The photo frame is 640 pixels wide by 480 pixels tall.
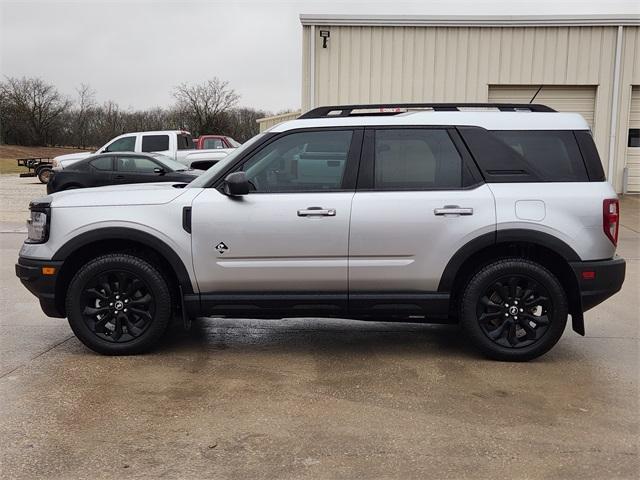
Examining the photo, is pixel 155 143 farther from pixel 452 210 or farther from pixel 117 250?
pixel 452 210

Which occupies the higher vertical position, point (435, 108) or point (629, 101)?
point (629, 101)

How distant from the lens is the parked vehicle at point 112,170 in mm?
14461

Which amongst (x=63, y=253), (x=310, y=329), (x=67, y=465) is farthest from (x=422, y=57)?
(x=67, y=465)

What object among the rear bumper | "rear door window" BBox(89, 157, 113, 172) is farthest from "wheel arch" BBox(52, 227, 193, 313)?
"rear door window" BBox(89, 157, 113, 172)

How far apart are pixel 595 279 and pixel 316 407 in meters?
2.28

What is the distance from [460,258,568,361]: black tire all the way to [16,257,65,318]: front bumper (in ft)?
10.1

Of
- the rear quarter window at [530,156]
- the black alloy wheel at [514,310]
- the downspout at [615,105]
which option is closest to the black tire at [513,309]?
the black alloy wheel at [514,310]

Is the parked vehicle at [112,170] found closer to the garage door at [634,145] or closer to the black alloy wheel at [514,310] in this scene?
the black alloy wheel at [514,310]

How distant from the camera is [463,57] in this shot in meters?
16.0

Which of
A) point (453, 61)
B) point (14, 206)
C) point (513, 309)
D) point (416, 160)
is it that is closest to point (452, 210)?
point (416, 160)

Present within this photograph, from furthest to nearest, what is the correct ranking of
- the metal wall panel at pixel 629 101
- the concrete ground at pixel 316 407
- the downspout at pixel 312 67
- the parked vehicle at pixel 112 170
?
1. the metal wall panel at pixel 629 101
2. the downspout at pixel 312 67
3. the parked vehicle at pixel 112 170
4. the concrete ground at pixel 316 407

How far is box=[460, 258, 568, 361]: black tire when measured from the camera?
4535mm

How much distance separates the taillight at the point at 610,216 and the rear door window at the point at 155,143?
15.3m

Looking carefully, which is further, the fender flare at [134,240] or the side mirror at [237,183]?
the fender flare at [134,240]
